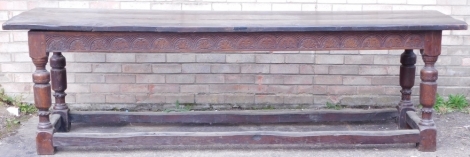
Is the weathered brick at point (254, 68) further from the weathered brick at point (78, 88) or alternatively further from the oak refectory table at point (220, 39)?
the weathered brick at point (78, 88)

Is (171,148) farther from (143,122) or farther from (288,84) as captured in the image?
(288,84)

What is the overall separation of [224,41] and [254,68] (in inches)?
54.6

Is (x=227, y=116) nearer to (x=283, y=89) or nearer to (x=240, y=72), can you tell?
(x=240, y=72)

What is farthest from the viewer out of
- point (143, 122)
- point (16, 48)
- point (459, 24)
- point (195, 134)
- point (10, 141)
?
point (16, 48)

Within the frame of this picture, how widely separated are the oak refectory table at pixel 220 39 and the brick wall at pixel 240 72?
653 millimetres

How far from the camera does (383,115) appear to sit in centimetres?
485

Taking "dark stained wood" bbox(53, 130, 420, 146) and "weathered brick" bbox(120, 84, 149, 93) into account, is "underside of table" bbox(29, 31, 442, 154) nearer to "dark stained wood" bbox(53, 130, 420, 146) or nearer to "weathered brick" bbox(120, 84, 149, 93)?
"dark stained wood" bbox(53, 130, 420, 146)

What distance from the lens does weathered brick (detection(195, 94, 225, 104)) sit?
530cm

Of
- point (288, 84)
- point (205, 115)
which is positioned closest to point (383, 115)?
point (288, 84)

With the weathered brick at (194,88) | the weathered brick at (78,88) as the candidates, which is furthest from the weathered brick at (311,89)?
the weathered brick at (78,88)

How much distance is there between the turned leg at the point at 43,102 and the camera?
3902 mm

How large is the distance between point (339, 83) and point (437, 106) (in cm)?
96

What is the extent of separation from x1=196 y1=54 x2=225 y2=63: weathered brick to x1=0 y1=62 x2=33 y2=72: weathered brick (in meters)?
1.55

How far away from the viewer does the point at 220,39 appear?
386 cm
